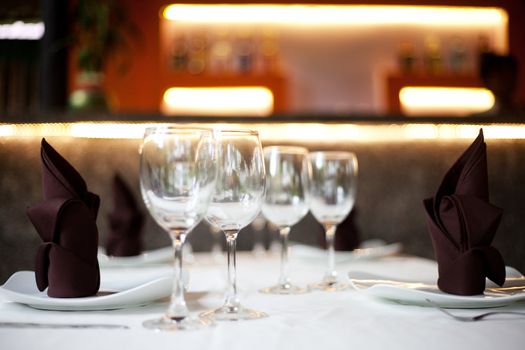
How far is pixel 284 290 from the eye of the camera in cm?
100

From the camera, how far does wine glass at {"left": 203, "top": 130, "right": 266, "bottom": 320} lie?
2.72ft

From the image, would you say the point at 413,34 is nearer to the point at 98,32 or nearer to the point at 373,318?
the point at 98,32

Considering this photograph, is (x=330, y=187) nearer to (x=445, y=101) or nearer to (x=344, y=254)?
(x=344, y=254)

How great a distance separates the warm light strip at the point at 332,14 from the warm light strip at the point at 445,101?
501 millimetres

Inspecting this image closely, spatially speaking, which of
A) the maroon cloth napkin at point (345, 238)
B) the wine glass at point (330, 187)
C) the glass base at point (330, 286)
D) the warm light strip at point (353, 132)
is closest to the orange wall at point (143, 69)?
the warm light strip at point (353, 132)

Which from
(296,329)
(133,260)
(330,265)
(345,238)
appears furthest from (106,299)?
(345,238)

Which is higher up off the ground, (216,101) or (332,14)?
(332,14)

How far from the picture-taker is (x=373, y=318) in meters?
0.77

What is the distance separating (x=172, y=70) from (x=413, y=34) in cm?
166

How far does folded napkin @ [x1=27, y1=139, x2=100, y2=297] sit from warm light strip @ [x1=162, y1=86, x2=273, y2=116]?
3.28 m

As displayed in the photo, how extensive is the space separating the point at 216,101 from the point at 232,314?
11.6 feet

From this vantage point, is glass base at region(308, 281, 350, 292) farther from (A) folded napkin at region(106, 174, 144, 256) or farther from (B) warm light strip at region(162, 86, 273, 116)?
(B) warm light strip at region(162, 86, 273, 116)

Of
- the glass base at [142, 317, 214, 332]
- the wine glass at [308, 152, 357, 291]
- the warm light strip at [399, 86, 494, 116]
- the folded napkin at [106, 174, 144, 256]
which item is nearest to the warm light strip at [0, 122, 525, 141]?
the folded napkin at [106, 174, 144, 256]

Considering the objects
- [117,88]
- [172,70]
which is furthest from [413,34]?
[117,88]
